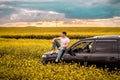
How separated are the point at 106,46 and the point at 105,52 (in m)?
0.24

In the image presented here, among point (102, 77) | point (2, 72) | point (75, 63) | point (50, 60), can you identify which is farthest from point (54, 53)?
point (102, 77)

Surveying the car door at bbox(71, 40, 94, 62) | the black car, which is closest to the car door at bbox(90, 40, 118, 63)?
the black car

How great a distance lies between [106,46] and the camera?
44.5ft

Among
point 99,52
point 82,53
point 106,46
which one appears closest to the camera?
point 106,46

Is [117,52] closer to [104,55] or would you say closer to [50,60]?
[104,55]

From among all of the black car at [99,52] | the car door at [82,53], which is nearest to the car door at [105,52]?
the black car at [99,52]

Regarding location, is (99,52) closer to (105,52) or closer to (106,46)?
(105,52)

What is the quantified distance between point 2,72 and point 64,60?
2665 millimetres

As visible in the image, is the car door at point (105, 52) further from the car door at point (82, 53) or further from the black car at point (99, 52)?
the car door at point (82, 53)

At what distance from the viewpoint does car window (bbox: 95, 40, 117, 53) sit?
13.3 meters

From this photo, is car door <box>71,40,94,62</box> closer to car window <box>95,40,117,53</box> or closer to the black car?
the black car

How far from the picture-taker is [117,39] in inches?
524

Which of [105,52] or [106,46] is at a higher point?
[106,46]

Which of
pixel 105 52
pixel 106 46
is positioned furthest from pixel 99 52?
pixel 106 46
